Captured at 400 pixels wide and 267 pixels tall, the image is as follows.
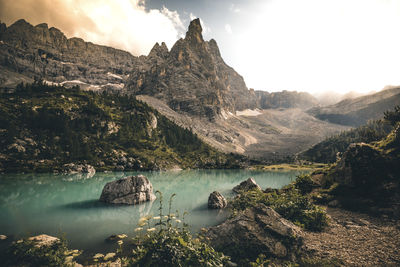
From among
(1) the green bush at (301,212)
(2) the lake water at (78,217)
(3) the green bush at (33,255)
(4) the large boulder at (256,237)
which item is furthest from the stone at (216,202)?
(3) the green bush at (33,255)

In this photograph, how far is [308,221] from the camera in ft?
54.3

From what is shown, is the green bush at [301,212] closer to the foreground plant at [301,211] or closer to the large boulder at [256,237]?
the foreground plant at [301,211]

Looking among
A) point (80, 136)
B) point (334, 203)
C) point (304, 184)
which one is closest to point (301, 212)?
point (334, 203)

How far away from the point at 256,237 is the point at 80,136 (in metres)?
125

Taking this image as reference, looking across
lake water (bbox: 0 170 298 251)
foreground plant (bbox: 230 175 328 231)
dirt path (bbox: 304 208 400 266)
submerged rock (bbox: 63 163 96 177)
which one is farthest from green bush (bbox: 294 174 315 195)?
submerged rock (bbox: 63 163 96 177)

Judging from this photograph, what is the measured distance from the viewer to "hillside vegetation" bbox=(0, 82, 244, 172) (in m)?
88.0

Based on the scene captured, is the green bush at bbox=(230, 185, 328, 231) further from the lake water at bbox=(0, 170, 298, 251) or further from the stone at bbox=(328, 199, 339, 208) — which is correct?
the lake water at bbox=(0, 170, 298, 251)

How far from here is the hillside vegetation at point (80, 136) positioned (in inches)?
3465

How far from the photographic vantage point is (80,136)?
113312mm

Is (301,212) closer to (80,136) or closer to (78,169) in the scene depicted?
(78,169)

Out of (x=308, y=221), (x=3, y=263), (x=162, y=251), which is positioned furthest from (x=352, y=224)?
(x=3, y=263)

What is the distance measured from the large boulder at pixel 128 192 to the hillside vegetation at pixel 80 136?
64404mm

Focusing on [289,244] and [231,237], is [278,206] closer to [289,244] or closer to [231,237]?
[289,244]

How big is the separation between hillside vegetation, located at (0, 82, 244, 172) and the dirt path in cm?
9889
